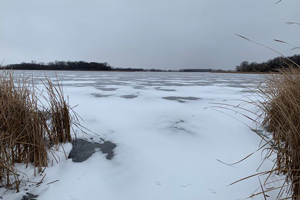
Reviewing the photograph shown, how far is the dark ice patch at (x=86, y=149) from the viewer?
6.41 ft

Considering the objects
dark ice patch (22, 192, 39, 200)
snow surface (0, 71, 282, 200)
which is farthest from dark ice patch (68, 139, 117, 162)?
dark ice patch (22, 192, 39, 200)

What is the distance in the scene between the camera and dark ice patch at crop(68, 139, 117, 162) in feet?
6.41

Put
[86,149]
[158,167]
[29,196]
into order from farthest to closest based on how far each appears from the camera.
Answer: [86,149] < [158,167] < [29,196]

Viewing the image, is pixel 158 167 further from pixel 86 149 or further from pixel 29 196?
pixel 29 196

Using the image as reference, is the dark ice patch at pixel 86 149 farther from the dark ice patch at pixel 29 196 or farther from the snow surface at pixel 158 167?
the dark ice patch at pixel 29 196

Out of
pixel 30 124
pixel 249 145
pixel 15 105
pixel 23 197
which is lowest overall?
pixel 23 197

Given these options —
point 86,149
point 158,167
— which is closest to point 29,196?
point 86,149

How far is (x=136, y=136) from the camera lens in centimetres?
246

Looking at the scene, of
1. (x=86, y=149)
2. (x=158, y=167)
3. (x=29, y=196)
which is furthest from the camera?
(x=86, y=149)

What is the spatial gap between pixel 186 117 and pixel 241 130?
3.17 feet

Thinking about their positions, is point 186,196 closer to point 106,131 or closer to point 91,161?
point 91,161

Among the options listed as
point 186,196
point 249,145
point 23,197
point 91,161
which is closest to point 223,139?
point 249,145

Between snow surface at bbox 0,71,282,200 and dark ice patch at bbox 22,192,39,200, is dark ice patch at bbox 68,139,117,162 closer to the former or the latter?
snow surface at bbox 0,71,282,200

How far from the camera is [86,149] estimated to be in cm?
215
